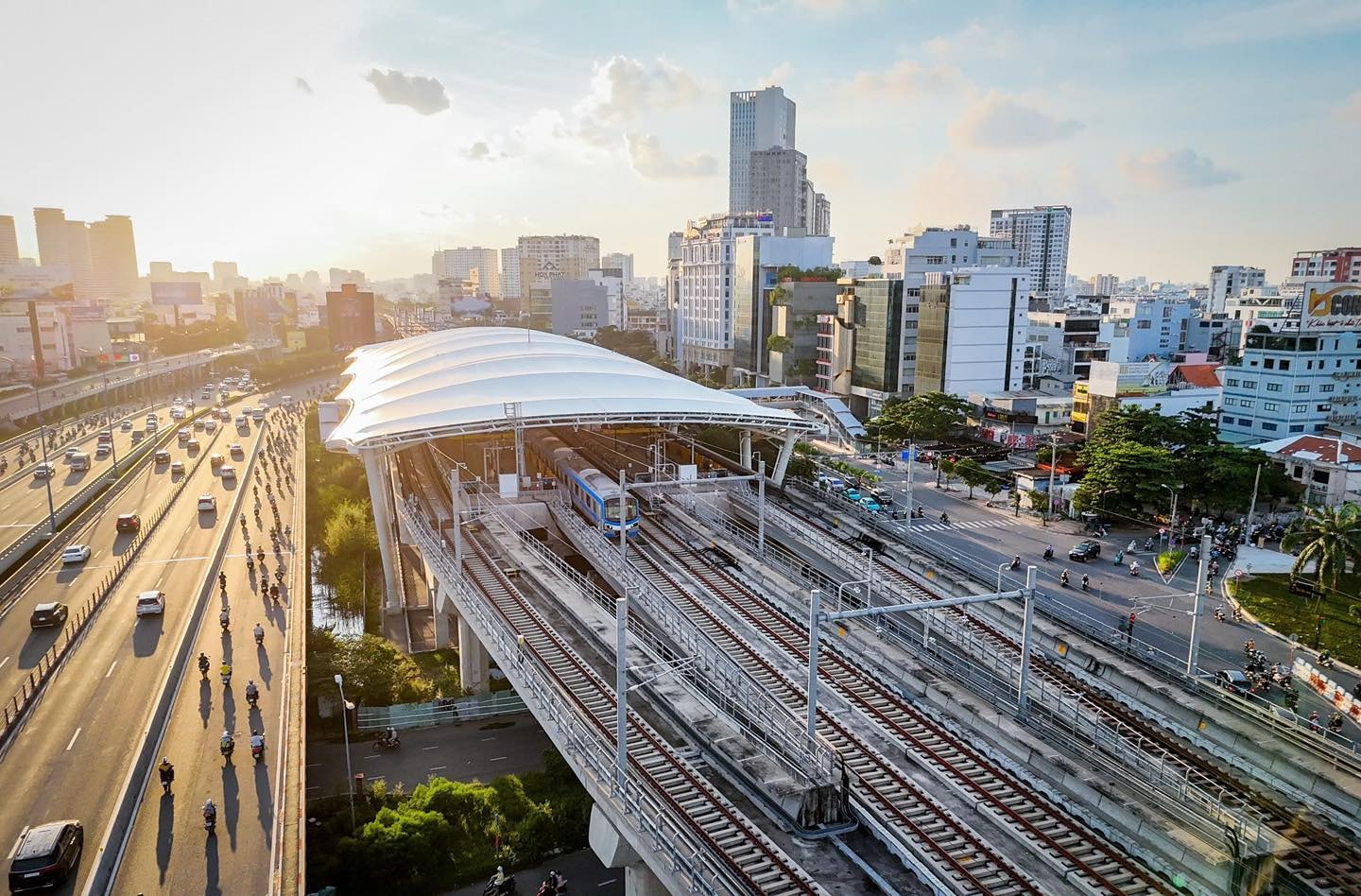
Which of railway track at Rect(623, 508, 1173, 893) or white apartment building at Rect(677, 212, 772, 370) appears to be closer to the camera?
railway track at Rect(623, 508, 1173, 893)

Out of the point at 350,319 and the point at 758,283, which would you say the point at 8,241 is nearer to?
the point at 350,319

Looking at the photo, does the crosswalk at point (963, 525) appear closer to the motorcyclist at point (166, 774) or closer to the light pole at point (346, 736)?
the light pole at point (346, 736)

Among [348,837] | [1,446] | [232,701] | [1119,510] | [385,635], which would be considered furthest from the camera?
[1,446]

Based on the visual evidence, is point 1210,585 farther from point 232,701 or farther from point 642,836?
point 232,701

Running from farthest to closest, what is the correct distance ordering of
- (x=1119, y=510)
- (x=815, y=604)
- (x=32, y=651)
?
1. (x=1119, y=510)
2. (x=32, y=651)
3. (x=815, y=604)

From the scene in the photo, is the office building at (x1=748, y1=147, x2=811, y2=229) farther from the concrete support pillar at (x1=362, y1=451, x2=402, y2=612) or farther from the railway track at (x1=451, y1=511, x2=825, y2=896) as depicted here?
the railway track at (x1=451, y1=511, x2=825, y2=896)

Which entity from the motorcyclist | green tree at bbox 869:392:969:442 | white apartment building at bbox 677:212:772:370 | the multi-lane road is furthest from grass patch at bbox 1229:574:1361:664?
white apartment building at bbox 677:212:772:370

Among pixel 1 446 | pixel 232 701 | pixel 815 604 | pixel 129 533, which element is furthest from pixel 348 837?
pixel 1 446

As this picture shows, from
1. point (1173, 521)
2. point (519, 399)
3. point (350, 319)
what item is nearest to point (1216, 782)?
point (1173, 521)
